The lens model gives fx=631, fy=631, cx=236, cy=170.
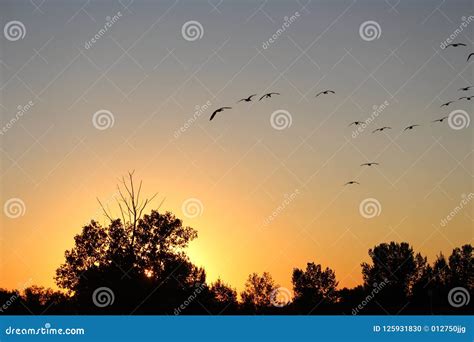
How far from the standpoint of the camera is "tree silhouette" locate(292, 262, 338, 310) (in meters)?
122

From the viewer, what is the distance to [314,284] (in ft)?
414

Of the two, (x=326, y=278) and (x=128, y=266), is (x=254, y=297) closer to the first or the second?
(x=326, y=278)

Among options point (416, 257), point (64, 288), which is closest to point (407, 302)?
point (416, 257)

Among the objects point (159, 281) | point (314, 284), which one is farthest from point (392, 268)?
point (159, 281)

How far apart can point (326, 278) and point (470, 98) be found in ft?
314

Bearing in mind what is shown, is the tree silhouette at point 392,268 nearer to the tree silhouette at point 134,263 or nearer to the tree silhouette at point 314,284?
the tree silhouette at point 314,284

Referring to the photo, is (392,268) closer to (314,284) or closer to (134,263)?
(314,284)

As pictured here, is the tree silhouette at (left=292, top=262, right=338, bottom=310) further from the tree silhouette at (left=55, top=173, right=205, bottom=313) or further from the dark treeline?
the tree silhouette at (left=55, top=173, right=205, bottom=313)

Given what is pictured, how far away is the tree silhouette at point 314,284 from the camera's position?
121956 mm

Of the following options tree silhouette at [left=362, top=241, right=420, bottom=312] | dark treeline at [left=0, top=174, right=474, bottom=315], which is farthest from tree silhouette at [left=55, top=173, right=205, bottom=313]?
tree silhouette at [left=362, top=241, right=420, bottom=312]

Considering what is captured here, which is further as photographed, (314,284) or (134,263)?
(314,284)

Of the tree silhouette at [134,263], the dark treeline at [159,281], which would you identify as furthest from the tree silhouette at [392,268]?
the tree silhouette at [134,263]

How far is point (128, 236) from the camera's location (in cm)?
6200

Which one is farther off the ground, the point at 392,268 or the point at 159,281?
the point at 392,268
